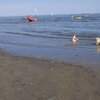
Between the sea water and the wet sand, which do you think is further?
the sea water

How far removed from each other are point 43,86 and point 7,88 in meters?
1.12

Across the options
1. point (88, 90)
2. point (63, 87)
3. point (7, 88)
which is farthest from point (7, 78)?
point (88, 90)

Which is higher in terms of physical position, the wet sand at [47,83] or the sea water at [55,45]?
the wet sand at [47,83]

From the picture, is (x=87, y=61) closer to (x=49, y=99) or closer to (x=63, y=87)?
(x=63, y=87)

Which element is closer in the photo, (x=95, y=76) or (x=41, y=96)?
(x=41, y=96)

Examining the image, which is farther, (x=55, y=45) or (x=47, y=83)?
(x=55, y=45)

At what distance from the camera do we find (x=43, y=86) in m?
10.1

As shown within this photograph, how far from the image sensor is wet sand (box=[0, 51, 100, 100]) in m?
9.24

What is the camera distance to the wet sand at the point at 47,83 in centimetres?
924

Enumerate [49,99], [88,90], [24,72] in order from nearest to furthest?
[49,99] → [88,90] → [24,72]

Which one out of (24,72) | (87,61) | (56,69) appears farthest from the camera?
(87,61)

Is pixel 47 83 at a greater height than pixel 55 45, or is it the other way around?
pixel 47 83

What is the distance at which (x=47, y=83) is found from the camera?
34.4ft

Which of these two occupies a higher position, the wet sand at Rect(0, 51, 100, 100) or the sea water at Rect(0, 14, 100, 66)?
the wet sand at Rect(0, 51, 100, 100)
